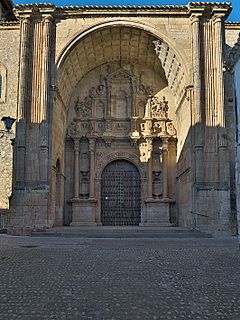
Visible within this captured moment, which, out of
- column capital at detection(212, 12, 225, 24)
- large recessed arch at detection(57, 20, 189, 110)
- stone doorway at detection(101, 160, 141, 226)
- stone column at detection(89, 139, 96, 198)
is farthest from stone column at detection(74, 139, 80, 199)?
column capital at detection(212, 12, 225, 24)

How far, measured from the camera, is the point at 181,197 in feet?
57.6

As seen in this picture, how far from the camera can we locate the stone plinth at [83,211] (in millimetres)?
18188

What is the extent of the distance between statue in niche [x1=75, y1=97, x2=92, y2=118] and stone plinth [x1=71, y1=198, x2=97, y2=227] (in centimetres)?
413

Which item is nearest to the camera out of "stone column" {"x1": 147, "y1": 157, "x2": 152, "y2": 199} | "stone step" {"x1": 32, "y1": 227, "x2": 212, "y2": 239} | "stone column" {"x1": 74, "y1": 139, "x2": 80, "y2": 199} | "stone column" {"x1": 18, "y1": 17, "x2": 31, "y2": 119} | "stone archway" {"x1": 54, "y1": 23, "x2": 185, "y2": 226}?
"stone step" {"x1": 32, "y1": 227, "x2": 212, "y2": 239}

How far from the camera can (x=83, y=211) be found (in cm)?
1833

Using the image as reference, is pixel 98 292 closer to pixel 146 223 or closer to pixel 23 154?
pixel 23 154

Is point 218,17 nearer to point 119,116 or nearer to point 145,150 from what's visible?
point 119,116

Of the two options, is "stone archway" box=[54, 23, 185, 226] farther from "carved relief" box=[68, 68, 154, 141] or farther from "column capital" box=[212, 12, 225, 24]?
"column capital" box=[212, 12, 225, 24]

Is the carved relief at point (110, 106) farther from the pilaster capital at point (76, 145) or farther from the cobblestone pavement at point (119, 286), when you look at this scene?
the cobblestone pavement at point (119, 286)

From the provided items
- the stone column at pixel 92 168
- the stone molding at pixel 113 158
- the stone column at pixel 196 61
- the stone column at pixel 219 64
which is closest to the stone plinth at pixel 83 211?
the stone column at pixel 92 168

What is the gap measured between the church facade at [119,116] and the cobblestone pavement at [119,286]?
6.87 m

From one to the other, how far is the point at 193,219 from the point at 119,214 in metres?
4.69

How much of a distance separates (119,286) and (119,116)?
48.2ft

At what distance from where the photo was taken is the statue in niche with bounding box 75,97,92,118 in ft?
63.4
